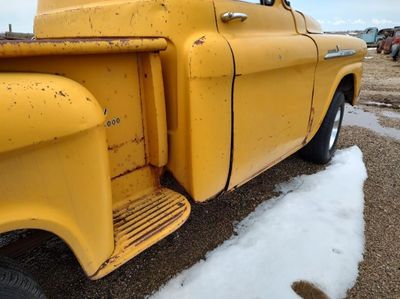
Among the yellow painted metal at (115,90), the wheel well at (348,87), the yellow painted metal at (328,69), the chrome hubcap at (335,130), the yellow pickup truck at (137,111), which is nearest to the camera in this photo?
the yellow pickup truck at (137,111)

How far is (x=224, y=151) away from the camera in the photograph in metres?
2.12

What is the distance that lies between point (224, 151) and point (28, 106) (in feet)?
3.91

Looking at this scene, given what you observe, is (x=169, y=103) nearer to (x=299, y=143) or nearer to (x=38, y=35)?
(x=38, y=35)

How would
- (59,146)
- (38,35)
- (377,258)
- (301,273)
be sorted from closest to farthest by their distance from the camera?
(59,146)
(301,273)
(377,258)
(38,35)

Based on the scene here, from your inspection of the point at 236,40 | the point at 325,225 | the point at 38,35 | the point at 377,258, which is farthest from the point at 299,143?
the point at 38,35

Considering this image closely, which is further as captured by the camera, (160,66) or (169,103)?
(169,103)

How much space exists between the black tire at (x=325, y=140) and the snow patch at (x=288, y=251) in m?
0.58

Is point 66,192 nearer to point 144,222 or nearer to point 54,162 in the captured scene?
point 54,162

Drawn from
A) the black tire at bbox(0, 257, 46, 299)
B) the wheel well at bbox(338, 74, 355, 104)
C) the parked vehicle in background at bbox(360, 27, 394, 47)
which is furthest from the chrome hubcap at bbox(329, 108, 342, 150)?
the parked vehicle in background at bbox(360, 27, 394, 47)

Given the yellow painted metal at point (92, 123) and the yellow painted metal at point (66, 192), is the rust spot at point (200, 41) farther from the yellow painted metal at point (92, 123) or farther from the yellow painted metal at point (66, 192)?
the yellow painted metal at point (66, 192)

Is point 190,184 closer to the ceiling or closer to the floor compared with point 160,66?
closer to the floor

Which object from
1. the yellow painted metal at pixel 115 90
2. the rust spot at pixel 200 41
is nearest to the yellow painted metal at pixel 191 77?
the rust spot at pixel 200 41

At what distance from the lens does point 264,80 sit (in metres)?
2.32

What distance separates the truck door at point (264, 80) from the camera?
2141 mm
